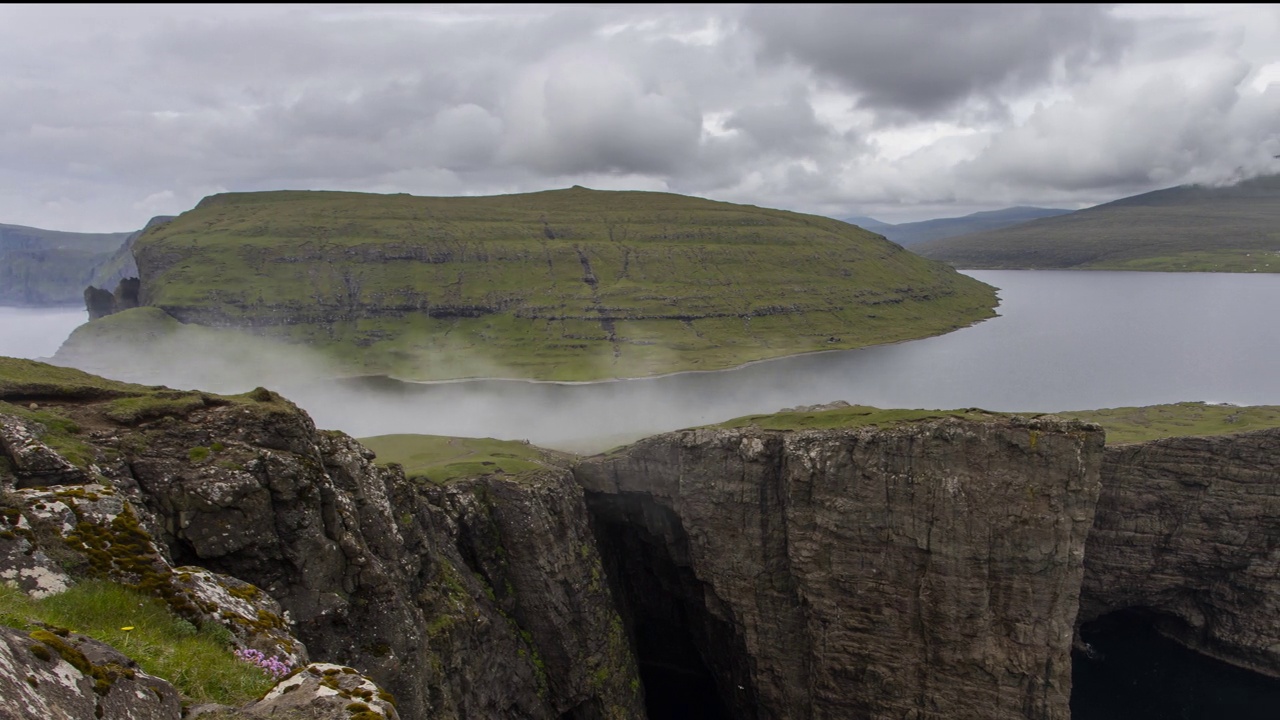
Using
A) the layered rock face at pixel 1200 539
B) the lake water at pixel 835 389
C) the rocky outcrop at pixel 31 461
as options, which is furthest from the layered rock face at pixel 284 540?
the lake water at pixel 835 389

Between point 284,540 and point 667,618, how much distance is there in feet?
142

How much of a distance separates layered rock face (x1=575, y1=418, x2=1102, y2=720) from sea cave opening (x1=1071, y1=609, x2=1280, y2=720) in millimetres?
22803

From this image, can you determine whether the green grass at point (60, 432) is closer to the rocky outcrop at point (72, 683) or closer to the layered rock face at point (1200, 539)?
the rocky outcrop at point (72, 683)

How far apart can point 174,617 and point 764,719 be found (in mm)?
43144

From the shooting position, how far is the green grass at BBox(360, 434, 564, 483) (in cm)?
4675

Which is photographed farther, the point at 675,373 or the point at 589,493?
the point at 675,373

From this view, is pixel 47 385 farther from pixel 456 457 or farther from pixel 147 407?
pixel 456 457

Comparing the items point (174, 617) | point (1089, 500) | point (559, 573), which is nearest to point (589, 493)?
point (559, 573)

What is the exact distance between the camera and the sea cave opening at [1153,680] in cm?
5306

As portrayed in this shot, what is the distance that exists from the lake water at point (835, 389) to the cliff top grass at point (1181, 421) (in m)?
45.2

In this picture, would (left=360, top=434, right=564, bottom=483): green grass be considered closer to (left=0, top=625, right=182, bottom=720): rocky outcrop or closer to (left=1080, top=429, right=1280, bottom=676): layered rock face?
(left=0, top=625, right=182, bottom=720): rocky outcrop

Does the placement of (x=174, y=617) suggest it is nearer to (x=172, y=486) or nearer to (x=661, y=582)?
(x=172, y=486)

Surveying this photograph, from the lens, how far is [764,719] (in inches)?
1847

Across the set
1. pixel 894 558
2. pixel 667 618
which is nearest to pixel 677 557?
pixel 667 618
